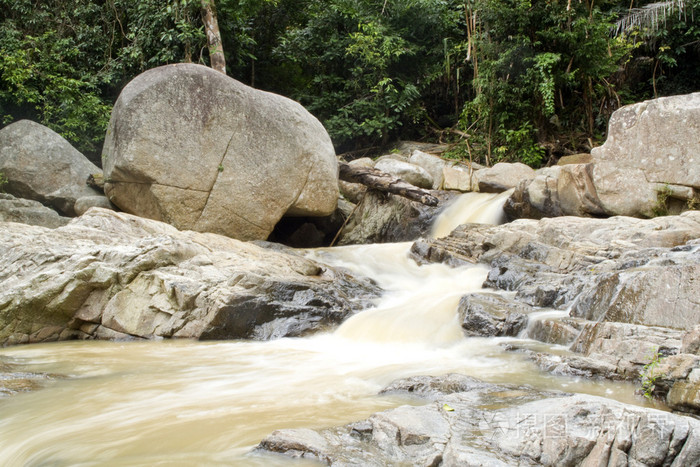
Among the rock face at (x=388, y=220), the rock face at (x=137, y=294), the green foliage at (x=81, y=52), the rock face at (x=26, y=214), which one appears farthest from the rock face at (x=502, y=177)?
the rock face at (x=26, y=214)

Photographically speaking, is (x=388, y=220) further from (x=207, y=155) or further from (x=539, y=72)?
(x=539, y=72)

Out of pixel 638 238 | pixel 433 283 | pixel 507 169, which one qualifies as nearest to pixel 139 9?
pixel 507 169

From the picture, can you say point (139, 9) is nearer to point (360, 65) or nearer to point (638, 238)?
point (360, 65)

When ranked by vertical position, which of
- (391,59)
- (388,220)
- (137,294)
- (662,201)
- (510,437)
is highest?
(391,59)

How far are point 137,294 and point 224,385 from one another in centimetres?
245

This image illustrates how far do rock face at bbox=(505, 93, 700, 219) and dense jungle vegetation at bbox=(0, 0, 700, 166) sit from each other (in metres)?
3.34

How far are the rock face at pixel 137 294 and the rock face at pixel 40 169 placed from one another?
13.8ft

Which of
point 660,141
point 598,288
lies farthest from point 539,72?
point 598,288

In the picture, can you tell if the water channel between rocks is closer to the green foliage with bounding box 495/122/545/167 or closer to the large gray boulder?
the large gray boulder

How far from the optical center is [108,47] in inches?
551

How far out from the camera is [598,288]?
5.01m

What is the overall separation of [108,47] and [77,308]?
10329 millimetres

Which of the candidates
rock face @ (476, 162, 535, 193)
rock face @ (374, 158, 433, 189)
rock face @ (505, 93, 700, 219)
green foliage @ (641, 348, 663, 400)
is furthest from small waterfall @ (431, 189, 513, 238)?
green foliage @ (641, 348, 663, 400)

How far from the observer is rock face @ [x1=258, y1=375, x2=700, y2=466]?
7.15ft
